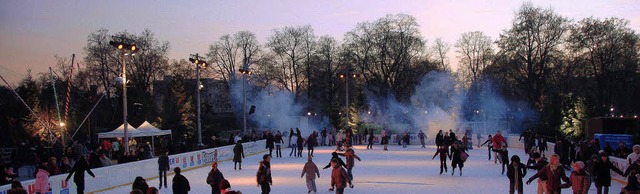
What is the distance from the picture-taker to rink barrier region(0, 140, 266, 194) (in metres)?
15.7

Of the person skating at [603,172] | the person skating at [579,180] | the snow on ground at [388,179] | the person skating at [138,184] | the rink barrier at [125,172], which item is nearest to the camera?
the person skating at [138,184]

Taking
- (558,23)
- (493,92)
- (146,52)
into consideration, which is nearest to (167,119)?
(146,52)

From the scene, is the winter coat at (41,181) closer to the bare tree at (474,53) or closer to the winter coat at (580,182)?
the winter coat at (580,182)

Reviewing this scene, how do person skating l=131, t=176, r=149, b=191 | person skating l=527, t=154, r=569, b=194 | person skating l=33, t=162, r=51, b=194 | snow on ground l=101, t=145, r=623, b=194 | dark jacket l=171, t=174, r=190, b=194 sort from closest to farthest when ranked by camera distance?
person skating l=131, t=176, r=149, b=191, person skating l=527, t=154, r=569, b=194, dark jacket l=171, t=174, r=190, b=194, person skating l=33, t=162, r=51, b=194, snow on ground l=101, t=145, r=623, b=194

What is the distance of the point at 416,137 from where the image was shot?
→ 50969 millimetres

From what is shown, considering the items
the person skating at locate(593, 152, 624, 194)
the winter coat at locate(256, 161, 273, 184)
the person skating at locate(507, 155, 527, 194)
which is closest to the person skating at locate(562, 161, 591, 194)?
the person skating at locate(507, 155, 527, 194)

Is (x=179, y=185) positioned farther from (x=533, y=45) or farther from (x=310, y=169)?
(x=533, y=45)

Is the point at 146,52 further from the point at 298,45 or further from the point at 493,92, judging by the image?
the point at 493,92

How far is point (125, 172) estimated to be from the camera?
66.3 ft

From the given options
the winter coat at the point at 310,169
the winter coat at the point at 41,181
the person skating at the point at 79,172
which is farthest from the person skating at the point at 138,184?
the winter coat at the point at 310,169

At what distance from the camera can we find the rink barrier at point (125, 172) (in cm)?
1566

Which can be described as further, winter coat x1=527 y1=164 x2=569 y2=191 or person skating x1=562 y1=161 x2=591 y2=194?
winter coat x1=527 y1=164 x2=569 y2=191

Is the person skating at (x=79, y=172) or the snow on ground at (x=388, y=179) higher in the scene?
the person skating at (x=79, y=172)

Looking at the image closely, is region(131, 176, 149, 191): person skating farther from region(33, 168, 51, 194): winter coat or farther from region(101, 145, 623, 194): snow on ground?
region(101, 145, 623, 194): snow on ground
